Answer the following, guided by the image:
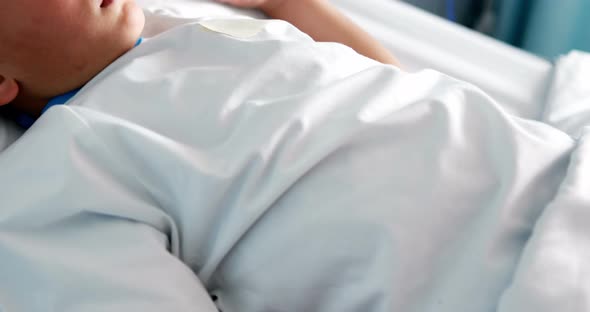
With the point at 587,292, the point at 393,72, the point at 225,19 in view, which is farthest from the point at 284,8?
the point at 587,292

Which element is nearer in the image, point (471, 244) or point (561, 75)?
point (471, 244)

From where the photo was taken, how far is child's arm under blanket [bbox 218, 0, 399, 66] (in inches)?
38.4

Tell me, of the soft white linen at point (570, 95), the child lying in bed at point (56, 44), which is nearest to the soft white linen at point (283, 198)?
the child lying in bed at point (56, 44)

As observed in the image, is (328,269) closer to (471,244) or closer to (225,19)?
(471,244)

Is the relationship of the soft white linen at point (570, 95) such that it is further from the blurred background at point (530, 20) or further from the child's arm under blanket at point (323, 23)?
the blurred background at point (530, 20)

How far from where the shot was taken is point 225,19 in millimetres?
848

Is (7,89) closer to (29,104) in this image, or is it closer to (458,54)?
(29,104)

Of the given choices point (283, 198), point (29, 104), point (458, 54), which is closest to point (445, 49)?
point (458, 54)

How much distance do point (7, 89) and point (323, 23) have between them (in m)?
0.48

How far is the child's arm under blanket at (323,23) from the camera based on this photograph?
98 cm

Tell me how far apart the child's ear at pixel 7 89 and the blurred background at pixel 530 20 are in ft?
3.55

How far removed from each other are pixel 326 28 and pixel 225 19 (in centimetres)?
21

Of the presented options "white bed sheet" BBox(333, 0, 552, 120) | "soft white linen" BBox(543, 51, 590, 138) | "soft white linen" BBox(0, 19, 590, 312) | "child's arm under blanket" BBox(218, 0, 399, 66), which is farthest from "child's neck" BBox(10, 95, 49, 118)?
"soft white linen" BBox(543, 51, 590, 138)

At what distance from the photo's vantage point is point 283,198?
65 cm
